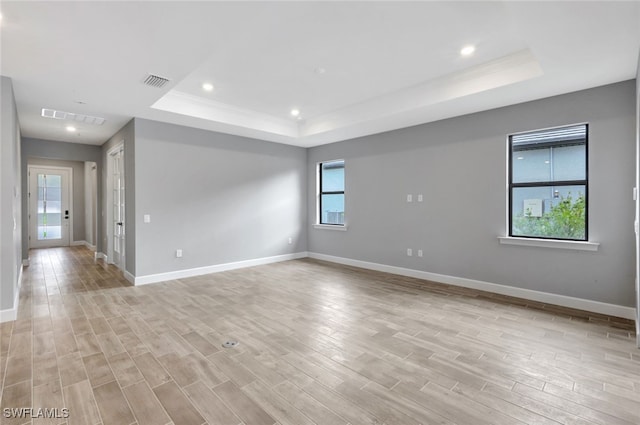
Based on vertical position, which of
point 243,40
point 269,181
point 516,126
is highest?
point 243,40

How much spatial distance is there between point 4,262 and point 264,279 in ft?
10.5

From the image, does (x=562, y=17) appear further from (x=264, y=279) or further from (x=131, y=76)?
(x=264, y=279)

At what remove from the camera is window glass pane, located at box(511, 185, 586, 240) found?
3.80 meters

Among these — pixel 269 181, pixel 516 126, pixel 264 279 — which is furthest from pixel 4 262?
pixel 516 126

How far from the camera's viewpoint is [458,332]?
3.06 meters

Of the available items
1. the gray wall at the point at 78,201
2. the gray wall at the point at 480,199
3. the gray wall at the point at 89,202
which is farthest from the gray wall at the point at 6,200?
the gray wall at the point at 78,201

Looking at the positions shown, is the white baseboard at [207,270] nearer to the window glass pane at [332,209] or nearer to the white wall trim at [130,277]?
the white wall trim at [130,277]

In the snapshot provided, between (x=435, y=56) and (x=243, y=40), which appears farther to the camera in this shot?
(x=435, y=56)

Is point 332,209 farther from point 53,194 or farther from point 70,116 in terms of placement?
point 53,194

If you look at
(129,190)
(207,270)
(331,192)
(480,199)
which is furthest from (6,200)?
(480,199)

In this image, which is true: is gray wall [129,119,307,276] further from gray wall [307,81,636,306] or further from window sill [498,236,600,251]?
window sill [498,236,600,251]

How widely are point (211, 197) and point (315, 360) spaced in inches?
158

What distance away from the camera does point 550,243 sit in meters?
3.87

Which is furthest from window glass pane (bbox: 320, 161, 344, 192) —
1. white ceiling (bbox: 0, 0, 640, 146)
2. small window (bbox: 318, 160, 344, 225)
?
white ceiling (bbox: 0, 0, 640, 146)
